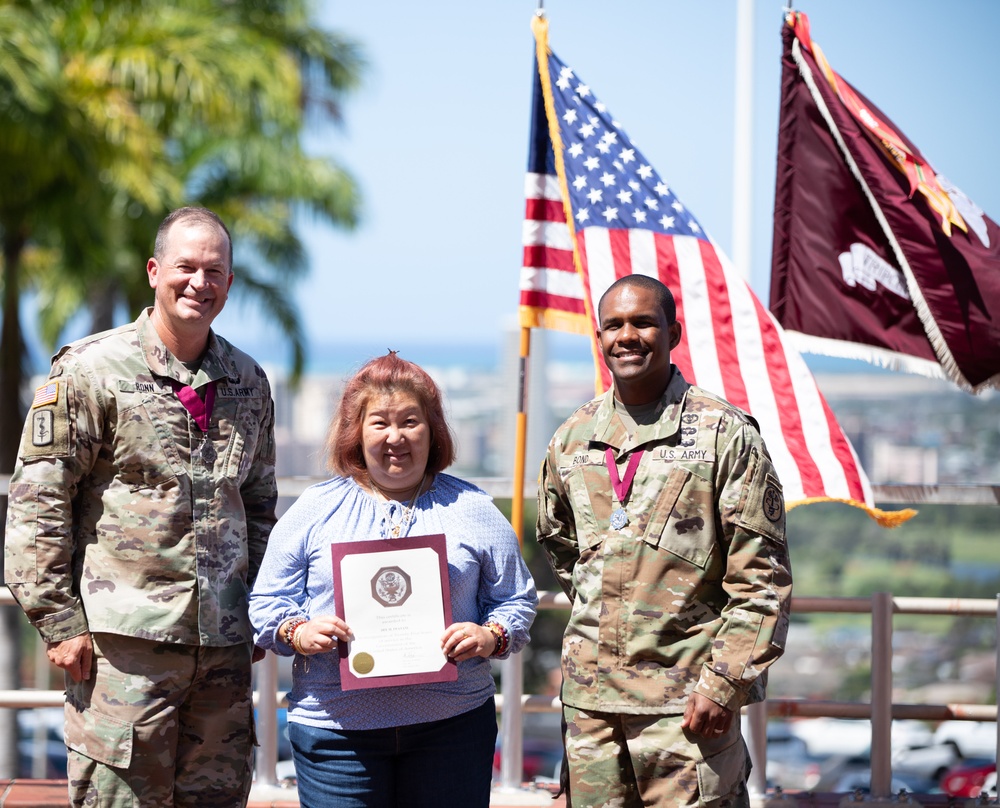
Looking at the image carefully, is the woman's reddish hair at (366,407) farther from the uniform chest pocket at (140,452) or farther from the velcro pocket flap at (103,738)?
the velcro pocket flap at (103,738)

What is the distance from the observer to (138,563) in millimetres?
3623

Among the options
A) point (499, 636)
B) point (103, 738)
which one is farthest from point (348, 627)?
point (103, 738)

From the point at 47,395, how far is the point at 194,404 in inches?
16.6

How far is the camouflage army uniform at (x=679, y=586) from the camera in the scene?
332 cm

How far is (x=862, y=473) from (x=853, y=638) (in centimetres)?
7855

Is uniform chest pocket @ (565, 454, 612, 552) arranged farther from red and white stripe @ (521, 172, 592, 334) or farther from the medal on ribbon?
red and white stripe @ (521, 172, 592, 334)

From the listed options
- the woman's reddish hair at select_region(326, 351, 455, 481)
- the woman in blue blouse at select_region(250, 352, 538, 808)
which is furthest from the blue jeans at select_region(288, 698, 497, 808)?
the woman's reddish hair at select_region(326, 351, 455, 481)

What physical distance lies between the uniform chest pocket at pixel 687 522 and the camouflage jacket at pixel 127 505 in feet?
4.30

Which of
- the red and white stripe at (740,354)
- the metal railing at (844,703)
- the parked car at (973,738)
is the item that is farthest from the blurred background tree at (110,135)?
the parked car at (973,738)

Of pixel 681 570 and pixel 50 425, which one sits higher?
pixel 50 425

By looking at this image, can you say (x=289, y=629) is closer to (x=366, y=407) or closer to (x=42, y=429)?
(x=366, y=407)

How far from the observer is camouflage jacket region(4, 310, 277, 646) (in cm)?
356

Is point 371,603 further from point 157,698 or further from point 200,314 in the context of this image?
point 200,314

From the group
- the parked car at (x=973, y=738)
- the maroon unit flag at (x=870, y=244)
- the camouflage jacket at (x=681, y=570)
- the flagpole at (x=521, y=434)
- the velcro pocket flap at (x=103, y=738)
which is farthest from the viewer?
the parked car at (x=973, y=738)
